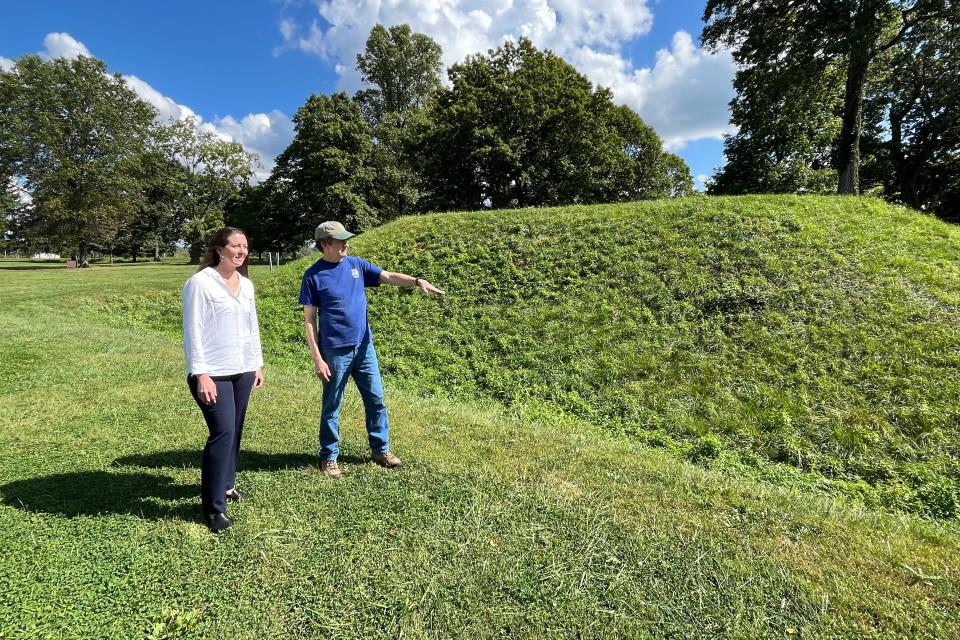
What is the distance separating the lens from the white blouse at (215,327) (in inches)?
114

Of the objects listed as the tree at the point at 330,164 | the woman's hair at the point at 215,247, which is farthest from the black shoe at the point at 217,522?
the tree at the point at 330,164

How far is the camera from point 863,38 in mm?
12430

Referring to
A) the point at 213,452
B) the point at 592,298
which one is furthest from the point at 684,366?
the point at 213,452

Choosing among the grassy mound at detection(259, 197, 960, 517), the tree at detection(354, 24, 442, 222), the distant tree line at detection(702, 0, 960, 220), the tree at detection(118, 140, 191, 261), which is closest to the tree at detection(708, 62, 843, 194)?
the distant tree line at detection(702, 0, 960, 220)

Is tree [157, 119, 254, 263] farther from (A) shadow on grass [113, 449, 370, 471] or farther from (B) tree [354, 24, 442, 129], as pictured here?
(A) shadow on grass [113, 449, 370, 471]

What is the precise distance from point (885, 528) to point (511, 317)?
6.64 metres

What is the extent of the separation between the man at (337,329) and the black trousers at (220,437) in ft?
2.28

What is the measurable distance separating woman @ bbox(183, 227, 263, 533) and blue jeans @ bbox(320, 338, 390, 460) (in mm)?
786

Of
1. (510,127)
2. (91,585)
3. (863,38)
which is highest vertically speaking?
(510,127)

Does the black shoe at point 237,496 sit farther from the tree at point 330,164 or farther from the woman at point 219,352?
the tree at point 330,164

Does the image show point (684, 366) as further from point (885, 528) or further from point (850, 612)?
point (850, 612)

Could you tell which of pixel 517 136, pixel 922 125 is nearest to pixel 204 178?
pixel 517 136

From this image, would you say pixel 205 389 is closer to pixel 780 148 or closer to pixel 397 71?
pixel 780 148

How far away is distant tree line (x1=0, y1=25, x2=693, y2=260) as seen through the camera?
28.7 m
